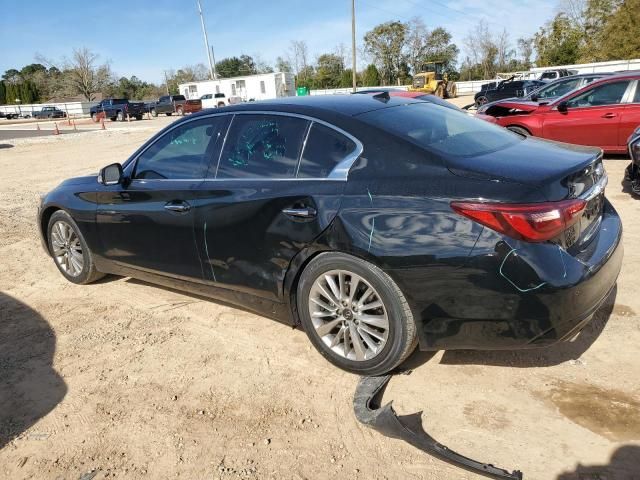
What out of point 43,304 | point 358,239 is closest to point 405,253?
point 358,239

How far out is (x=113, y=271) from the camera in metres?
4.41

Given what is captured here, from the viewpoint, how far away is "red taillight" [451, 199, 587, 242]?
240cm

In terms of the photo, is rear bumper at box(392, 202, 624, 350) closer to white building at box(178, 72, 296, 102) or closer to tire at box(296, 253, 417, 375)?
tire at box(296, 253, 417, 375)

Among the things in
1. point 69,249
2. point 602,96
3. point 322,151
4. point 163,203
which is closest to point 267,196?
point 322,151

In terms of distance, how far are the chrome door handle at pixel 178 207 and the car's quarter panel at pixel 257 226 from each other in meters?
0.10

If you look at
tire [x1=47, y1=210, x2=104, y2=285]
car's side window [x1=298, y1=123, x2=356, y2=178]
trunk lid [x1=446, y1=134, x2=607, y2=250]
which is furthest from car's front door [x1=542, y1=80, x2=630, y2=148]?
tire [x1=47, y1=210, x2=104, y2=285]

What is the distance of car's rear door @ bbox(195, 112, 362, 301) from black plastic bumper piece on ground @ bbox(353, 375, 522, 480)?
82 centimetres

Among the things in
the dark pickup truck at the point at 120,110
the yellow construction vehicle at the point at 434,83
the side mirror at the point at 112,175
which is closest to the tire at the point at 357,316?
the side mirror at the point at 112,175

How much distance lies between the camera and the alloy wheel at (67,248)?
471cm

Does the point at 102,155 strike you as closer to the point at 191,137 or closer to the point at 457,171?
the point at 191,137

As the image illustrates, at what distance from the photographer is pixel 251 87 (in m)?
50.4

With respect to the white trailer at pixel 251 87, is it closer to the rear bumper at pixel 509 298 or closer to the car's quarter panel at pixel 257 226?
the car's quarter panel at pixel 257 226

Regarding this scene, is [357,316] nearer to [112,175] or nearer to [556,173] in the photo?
[556,173]

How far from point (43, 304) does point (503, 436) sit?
3.91 meters
